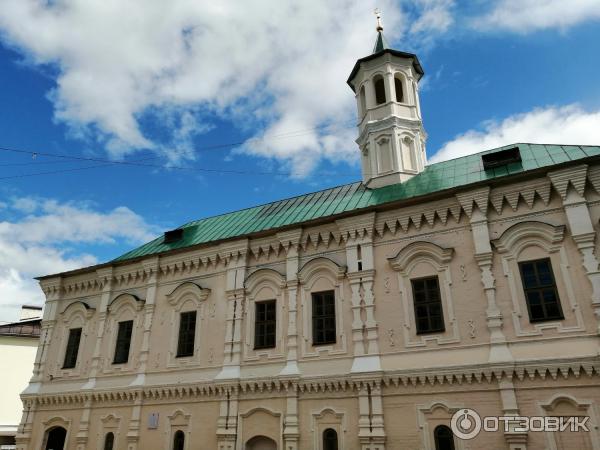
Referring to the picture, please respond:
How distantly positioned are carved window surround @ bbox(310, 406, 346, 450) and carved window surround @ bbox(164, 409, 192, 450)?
5.21 m

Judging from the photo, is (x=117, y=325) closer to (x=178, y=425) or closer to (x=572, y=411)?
(x=178, y=425)

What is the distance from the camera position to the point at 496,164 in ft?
57.5

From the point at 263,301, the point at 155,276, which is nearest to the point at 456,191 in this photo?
the point at 263,301

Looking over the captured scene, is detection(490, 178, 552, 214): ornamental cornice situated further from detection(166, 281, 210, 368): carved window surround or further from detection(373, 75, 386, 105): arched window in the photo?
detection(166, 281, 210, 368): carved window surround

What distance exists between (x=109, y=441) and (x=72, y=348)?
5215 mm

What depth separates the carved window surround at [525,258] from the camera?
1330 centimetres

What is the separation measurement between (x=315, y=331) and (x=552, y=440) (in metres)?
7.86

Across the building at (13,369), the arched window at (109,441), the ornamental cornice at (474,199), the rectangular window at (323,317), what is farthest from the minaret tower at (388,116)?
the building at (13,369)

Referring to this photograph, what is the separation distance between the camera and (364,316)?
16.1m

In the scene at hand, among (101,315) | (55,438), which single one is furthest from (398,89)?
(55,438)

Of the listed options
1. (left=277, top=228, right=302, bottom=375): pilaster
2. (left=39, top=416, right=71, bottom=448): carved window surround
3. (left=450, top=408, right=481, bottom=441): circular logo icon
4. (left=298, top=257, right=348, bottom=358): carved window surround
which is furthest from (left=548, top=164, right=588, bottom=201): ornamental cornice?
(left=39, top=416, right=71, bottom=448): carved window surround

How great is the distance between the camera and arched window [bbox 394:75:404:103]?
22703 millimetres

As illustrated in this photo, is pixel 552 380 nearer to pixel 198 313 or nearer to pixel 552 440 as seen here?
pixel 552 440

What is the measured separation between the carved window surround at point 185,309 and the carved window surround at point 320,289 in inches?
180
